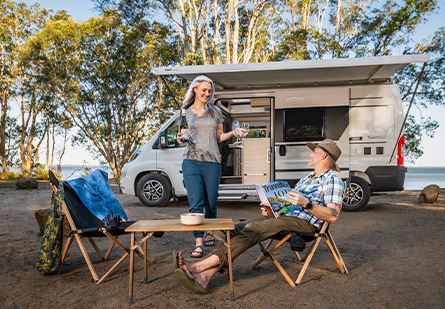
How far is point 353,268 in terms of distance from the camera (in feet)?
10.4

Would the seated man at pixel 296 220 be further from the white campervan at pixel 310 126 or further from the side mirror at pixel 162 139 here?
the side mirror at pixel 162 139

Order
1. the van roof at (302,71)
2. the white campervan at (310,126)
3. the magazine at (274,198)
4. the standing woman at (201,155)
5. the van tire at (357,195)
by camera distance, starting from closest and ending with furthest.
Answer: the magazine at (274,198)
the standing woman at (201,155)
the van roof at (302,71)
the white campervan at (310,126)
the van tire at (357,195)

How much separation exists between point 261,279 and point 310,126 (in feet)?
13.4

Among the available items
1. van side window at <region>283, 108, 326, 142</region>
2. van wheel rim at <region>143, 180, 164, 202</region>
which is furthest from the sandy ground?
van wheel rim at <region>143, 180, 164, 202</region>

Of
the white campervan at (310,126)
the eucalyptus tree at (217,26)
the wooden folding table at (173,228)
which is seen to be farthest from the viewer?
the eucalyptus tree at (217,26)

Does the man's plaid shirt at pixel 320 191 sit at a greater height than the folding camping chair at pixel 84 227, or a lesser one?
greater

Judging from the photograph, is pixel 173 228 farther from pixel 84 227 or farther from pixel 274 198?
pixel 84 227

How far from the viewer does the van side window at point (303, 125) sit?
6449 mm

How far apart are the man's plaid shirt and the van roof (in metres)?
3.18

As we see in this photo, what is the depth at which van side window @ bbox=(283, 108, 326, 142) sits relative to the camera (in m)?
6.45

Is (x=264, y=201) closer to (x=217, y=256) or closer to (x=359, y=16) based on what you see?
(x=217, y=256)

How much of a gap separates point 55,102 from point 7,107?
2935 mm

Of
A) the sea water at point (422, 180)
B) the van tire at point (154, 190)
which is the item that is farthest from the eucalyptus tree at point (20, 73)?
the sea water at point (422, 180)

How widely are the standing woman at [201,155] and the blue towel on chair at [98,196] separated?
72 centimetres
